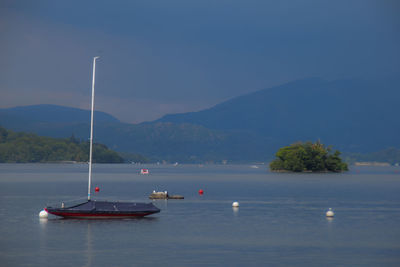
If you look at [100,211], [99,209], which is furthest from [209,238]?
[99,209]

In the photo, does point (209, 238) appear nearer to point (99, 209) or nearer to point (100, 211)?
point (100, 211)

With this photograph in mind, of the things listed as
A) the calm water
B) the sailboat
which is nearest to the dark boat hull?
the sailboat

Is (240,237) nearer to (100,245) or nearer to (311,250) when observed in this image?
(311,250)

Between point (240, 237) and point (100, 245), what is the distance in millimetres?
13175

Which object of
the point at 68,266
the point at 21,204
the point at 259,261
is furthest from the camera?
the point at 21,204

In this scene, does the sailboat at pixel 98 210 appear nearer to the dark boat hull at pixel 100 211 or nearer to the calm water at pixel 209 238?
the dark boat hull at pixel 100 211

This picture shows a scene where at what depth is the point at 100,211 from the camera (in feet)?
235

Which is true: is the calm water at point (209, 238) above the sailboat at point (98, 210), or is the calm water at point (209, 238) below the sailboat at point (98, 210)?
below

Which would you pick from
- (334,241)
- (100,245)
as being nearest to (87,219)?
(100,245)

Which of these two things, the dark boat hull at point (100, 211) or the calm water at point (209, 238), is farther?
the dark boat hull at point (100, 211)

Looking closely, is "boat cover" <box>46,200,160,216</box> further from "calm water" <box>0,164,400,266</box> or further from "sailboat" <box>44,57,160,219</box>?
"calm water" <box>0,164,400,266</box>

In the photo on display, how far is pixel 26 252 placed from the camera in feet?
158

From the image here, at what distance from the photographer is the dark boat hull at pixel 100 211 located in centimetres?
7131

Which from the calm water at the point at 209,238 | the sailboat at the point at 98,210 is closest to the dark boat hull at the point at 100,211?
the sailboat at the point at 98,210
